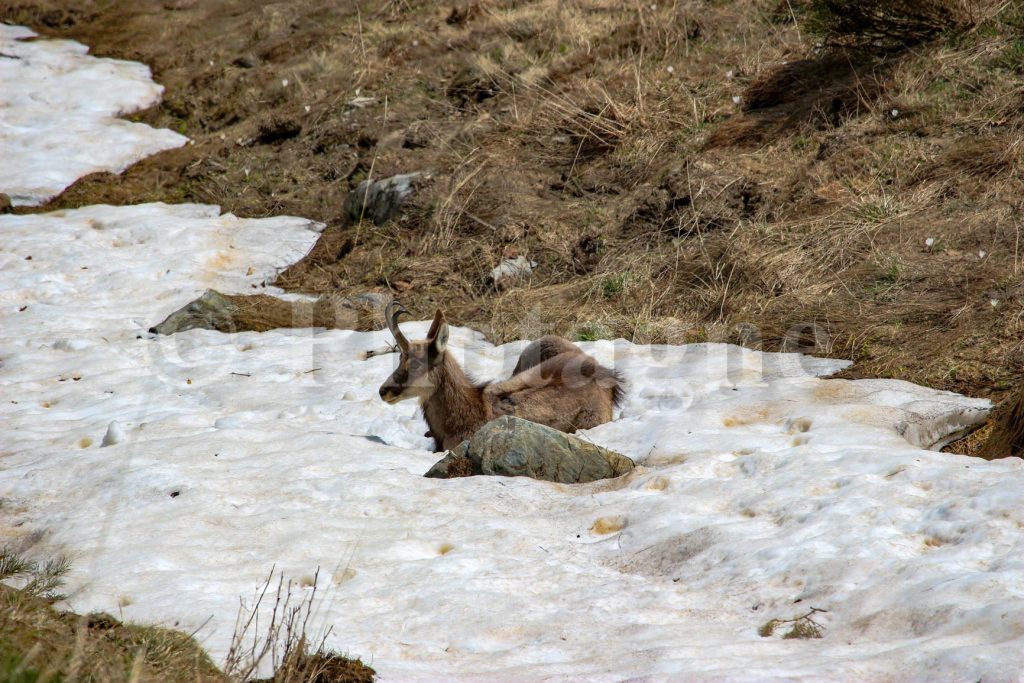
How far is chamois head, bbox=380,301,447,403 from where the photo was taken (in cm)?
834

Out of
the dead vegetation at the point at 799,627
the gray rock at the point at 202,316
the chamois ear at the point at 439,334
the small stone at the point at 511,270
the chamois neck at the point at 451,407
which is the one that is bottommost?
the gray rock at the point at 202,316

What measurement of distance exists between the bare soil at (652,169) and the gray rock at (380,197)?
0.69ft

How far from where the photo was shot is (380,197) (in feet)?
43.0

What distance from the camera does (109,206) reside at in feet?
45.5

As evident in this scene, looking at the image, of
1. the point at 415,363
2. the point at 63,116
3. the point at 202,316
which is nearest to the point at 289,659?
the point at 415,363

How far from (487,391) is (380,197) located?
5399mm

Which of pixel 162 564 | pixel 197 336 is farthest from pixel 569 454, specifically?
pixel 197 336

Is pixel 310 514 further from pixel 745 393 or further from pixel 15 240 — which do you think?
pixel 15 240

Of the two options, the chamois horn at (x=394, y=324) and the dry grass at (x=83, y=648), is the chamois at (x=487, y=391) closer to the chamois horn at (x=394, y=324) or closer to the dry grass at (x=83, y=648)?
the chamois horn at (x=394, y=324)

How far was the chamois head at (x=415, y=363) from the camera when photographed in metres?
8.34

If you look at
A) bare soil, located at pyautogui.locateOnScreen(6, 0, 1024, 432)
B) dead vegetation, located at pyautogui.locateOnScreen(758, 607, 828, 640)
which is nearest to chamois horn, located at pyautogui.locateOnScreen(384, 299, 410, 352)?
bare soil, located at pyautogui.locateOnScreen(6, 0, 1024, 432)

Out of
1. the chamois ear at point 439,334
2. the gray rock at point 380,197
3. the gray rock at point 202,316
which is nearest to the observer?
the chamois ear at point 439,334

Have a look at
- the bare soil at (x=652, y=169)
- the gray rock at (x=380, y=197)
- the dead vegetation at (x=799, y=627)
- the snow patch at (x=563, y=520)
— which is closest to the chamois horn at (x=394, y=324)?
the snow patch at (x=563, y=520)

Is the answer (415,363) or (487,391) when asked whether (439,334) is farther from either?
(487,391)
